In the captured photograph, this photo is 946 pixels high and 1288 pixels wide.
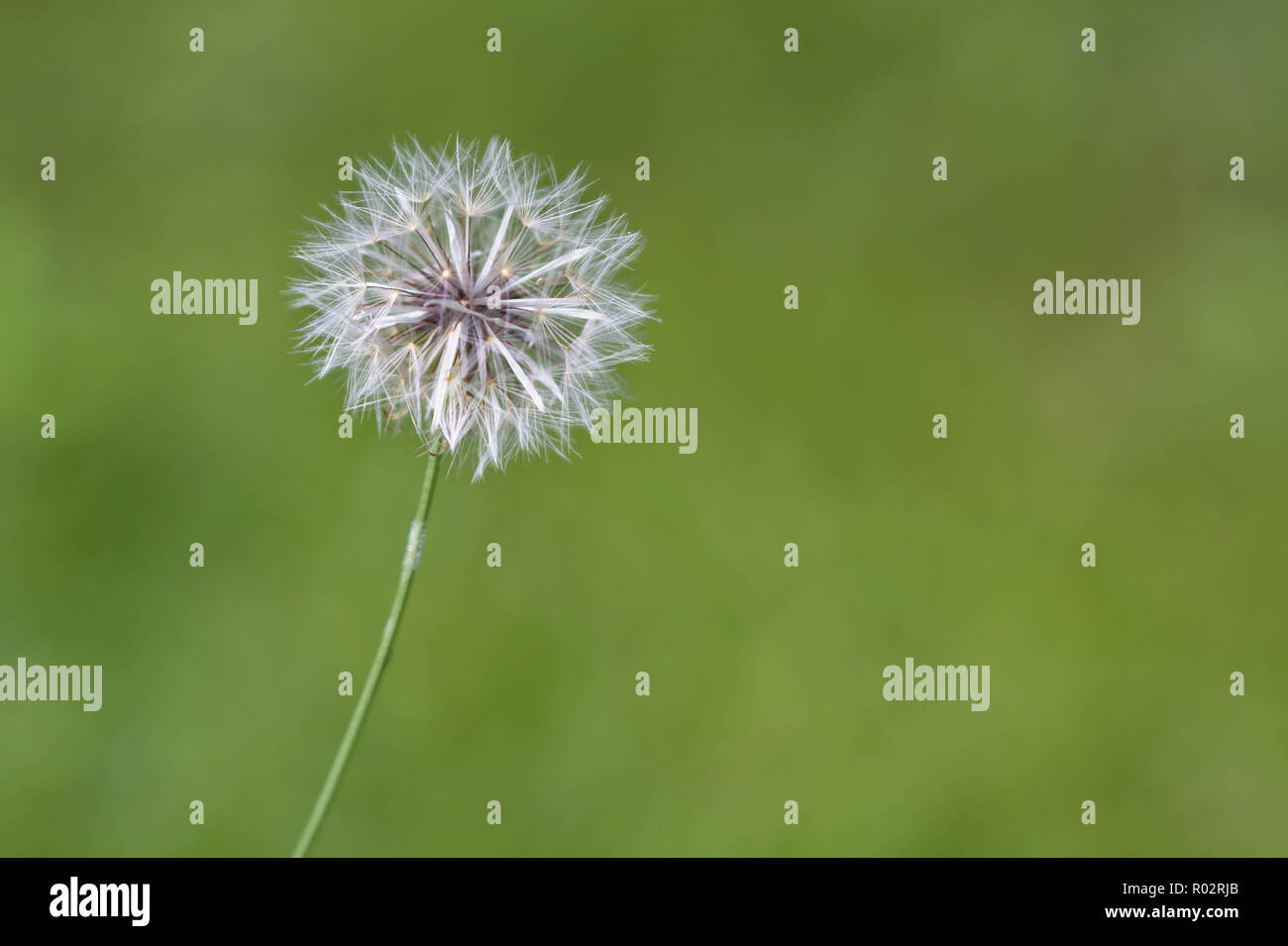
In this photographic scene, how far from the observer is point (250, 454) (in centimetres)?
333

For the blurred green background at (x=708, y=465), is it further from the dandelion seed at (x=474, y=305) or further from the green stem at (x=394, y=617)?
the green stem at (x=394, y=617)

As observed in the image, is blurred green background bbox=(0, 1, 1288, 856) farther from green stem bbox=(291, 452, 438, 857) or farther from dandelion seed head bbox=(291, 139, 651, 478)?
green stem bbox=(291, 452, 438, 857)

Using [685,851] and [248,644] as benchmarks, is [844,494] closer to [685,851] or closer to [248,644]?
[685,851]

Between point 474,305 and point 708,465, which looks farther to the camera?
point 708,465

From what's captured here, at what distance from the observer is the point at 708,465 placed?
3525mm

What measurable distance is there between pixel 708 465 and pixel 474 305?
198cm

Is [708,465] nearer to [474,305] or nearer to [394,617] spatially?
[474,305]

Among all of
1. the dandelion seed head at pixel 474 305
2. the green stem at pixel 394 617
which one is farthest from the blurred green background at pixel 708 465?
the green stem at pixel 394 617

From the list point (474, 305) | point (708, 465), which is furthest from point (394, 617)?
point (708, 465)

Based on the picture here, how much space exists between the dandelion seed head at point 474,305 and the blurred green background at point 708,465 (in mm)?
1635

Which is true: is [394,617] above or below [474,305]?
below

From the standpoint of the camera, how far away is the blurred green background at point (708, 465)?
321 centimetres

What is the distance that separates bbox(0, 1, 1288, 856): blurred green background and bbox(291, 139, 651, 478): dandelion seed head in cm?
164

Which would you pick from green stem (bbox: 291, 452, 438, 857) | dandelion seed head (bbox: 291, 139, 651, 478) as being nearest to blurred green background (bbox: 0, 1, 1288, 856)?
dandelion seed head (bbox: 291, 139, 651, 478)
